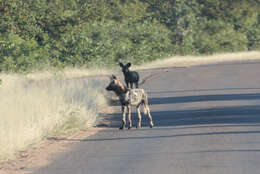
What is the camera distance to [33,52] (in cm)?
4038

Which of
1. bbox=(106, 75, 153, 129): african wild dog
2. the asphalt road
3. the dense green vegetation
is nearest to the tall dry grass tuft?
the asphalt road

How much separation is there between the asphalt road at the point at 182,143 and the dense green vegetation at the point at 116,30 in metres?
4.46

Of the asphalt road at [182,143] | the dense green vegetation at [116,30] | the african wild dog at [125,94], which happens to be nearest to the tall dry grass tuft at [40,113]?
the asphalt road at [182,143]

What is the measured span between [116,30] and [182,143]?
4095 cm

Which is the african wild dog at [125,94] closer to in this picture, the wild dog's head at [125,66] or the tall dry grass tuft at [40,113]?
the tall dry grass tuft at [40,113]

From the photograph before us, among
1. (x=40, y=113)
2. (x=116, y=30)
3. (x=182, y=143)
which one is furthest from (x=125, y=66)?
(x=116, y=30)

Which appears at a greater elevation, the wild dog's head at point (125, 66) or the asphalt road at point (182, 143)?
the wild dog's head at point (125, 66)

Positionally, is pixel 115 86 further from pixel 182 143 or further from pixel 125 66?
pixel 125 66

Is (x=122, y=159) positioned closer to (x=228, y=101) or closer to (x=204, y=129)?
(x=204, y=129)

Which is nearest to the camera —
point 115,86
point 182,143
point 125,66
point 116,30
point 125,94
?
point 182,143

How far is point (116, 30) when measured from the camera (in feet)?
175

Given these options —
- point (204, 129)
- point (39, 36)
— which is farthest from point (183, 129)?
point (39, 36)

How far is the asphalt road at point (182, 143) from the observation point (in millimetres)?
10258

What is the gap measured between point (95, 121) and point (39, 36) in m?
14.8
